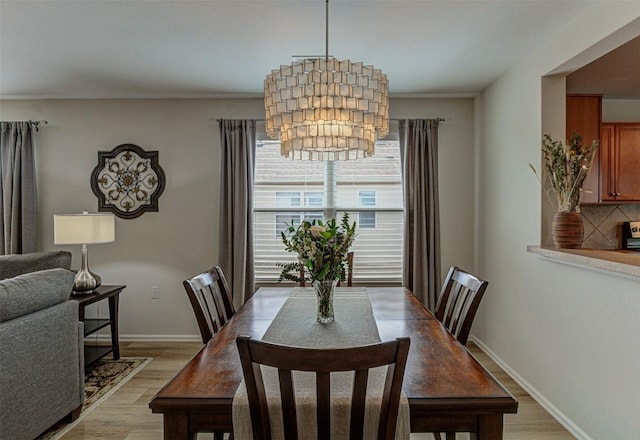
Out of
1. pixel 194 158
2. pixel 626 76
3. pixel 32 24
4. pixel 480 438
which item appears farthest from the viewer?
pixel 194 158

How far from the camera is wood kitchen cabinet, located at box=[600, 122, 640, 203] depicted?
4082mm

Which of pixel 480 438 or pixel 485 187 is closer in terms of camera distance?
pixel 480 438

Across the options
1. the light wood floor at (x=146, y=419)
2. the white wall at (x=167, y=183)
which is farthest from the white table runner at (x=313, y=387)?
the white wall at (x=167, y=183)

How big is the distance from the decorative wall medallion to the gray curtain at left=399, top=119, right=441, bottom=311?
2.56 meters

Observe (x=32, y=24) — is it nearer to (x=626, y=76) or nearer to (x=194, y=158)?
(x=194, y=158)

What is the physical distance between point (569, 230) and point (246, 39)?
2.53 m

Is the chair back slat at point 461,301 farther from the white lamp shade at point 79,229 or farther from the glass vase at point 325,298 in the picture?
the white lamp shade at point 79,229

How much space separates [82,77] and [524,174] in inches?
153

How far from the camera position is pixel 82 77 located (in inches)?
152

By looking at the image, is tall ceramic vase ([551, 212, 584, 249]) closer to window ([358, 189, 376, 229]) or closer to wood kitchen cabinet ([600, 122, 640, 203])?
wood kitchen cabinet ([600, 122, 640, 203])

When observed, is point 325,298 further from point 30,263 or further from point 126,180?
point 126,180

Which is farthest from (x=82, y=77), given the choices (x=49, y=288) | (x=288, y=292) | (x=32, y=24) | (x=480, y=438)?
(x=480, y=438)

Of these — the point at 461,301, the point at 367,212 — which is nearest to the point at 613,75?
the point at 367,212

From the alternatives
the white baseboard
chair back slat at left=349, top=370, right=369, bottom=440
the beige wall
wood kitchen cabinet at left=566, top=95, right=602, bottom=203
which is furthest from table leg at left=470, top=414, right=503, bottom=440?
the beige wall
